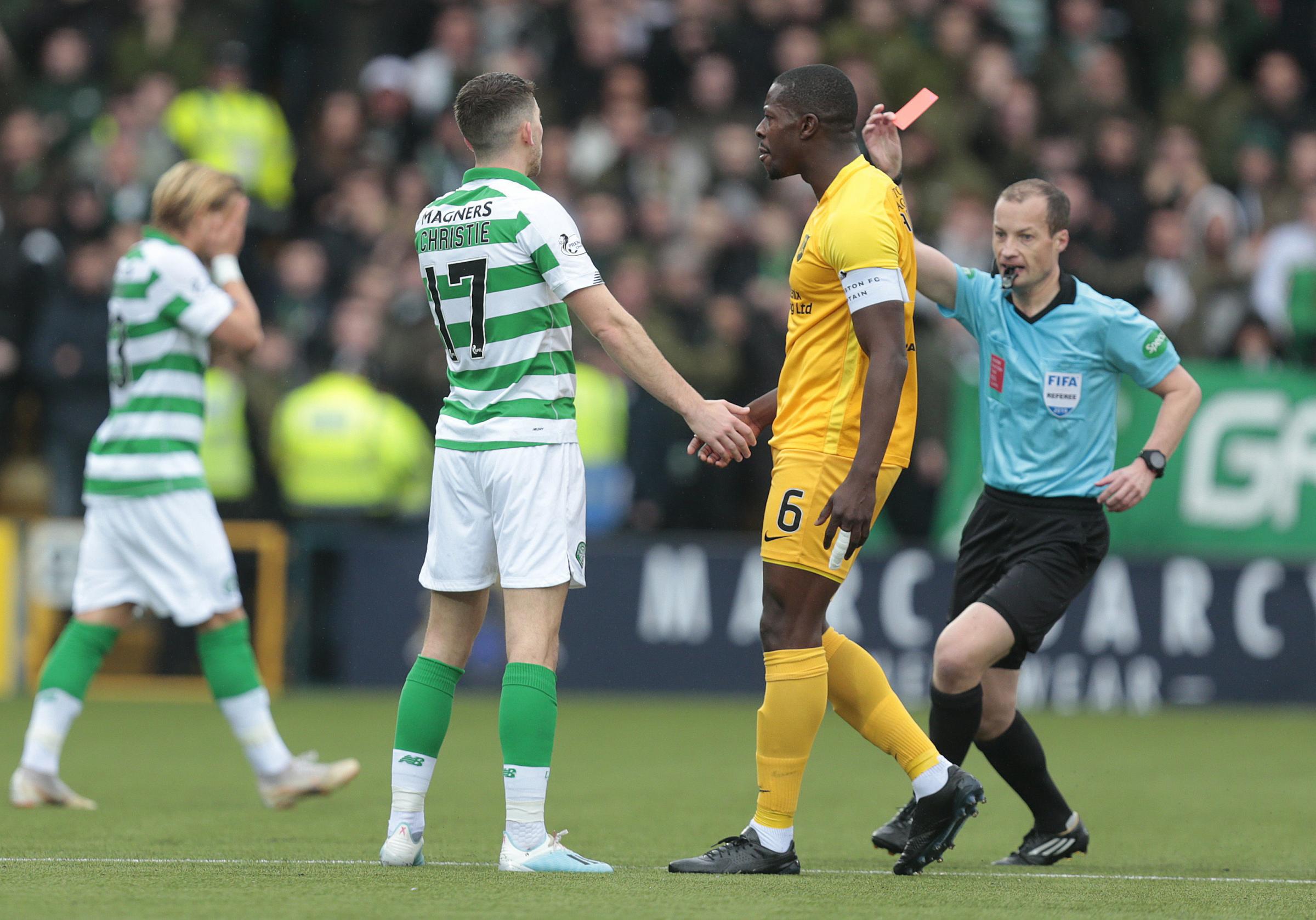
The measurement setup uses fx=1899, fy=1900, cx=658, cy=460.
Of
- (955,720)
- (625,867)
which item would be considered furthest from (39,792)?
(955,720)

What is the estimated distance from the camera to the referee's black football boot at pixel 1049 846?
20.6 ft

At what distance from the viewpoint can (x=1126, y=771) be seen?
361 inches

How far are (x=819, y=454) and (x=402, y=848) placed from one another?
5.60 feet

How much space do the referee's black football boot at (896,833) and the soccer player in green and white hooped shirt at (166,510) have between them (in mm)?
2263

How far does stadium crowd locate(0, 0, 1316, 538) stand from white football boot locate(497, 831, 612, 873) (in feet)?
24.1

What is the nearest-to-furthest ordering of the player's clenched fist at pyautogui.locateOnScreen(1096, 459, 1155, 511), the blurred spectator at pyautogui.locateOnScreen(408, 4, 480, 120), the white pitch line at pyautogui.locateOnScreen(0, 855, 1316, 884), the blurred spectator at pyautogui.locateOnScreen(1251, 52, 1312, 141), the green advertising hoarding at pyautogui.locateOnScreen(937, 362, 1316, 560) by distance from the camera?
the white pitch line at pyautogui.locateOnScreen(0, 855, 1316, 884) → the player's clenched fist at pyautogui.locateOnScreen(1096, 459, 1155, 511) → the green advertising hoarding at pyautogui.locateOnScreen(937, 362, 1316, 560) → the blurred spectator at pyautogui.locateOnScreen(1251, 52, 1312, 141) → the blurred spectator at pyautogui.locateOnScreen(408, 4, 480, 120)

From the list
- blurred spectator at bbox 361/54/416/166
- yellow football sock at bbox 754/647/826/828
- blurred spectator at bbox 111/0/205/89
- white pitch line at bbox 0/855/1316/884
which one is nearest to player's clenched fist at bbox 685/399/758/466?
yellow football sock at bbox 754/647/826/828

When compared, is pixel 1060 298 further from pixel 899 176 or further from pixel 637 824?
pixel 637 824

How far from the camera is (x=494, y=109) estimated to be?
18.5 ft

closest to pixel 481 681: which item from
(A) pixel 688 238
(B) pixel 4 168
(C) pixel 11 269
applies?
(A) pixel 688 238

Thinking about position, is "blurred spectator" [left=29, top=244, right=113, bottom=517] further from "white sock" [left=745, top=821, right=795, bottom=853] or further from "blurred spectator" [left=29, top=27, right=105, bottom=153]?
"white sock" [left=745, top=821, right=795, bottom=853]

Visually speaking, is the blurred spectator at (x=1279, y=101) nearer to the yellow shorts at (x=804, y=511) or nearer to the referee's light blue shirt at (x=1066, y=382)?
the referee's light blue shirt at (x=1066, y=382)

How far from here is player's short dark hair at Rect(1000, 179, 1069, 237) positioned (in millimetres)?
6367

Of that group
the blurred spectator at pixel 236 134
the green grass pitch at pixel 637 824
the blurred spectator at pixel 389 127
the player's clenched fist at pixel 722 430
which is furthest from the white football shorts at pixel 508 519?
the blurred spectator at pixel 389 127
